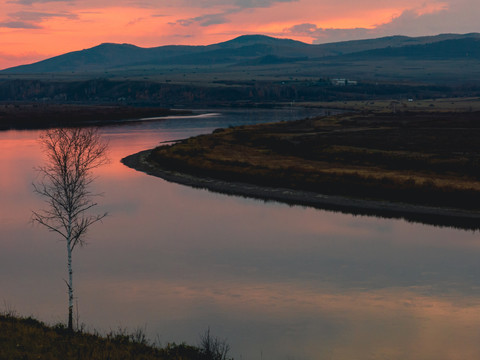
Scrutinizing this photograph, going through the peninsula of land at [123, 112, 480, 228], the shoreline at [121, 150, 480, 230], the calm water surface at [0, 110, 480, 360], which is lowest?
the calm water surface at [0, 110, 480, 360]

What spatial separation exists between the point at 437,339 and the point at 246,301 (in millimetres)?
10642

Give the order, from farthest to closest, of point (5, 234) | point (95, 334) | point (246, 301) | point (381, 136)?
point (381, 136) < point (5, 234) < point (246, 301) < point (95, 334)

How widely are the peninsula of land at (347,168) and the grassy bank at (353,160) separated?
0.38ft

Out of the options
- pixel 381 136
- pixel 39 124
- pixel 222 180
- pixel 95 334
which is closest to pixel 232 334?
pixel 95 334

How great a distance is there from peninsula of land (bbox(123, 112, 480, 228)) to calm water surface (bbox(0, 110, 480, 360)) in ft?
18.5

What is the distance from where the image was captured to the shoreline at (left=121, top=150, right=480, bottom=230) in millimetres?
53438

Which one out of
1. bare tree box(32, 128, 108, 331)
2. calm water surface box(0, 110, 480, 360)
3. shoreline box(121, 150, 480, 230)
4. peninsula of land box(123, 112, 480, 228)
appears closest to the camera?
calm water surface box(0, 110, 480, 360)

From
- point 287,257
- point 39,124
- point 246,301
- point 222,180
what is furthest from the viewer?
point 39,124

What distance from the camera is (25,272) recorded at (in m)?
38.4

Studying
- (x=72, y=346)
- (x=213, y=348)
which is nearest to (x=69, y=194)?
(x=72, y=346)

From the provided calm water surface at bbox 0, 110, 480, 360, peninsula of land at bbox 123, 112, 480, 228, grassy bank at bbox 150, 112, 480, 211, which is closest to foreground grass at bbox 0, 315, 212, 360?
calm water surface at bbox 0, 110, 480, 360

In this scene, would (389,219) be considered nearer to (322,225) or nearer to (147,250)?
(322,225)

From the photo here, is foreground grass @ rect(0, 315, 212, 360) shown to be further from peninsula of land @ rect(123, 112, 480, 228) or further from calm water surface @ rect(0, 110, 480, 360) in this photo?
peninsula of land @ rect(123, 112, 480, 228)

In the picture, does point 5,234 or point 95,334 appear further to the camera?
point 5,234
